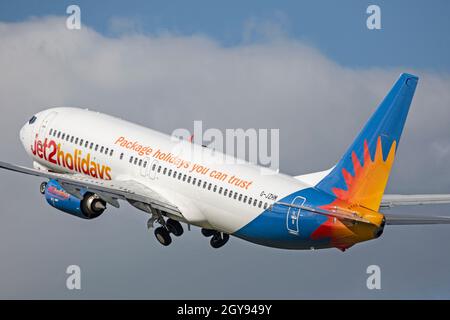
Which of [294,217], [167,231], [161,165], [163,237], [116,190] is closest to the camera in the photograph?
[294,217]

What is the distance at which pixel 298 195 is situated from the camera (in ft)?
225

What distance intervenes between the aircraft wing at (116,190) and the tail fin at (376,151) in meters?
11.9

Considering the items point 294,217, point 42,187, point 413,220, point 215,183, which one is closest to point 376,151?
point 413,220

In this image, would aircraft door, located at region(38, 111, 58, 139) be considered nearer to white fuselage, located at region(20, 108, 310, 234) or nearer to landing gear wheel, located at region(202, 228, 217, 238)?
white fuselage, located at region(20, 108, 310, 234)

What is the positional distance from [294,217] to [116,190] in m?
11.7

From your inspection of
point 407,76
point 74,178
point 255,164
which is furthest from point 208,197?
point 407,76

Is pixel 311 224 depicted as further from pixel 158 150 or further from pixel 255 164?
pixel 158 150

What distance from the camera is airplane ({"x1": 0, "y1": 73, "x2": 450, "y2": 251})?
214ft

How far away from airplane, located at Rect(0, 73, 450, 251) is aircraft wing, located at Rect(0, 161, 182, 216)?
2.2 inches

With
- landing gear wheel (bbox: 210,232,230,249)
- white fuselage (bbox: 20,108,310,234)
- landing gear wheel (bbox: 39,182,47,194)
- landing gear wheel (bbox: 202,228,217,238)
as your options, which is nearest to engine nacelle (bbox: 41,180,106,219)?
white fuselage (bbox: 20,108,310,234)

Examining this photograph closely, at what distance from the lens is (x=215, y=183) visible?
236 feet

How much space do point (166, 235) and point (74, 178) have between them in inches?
244

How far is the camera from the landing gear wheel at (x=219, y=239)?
253ft

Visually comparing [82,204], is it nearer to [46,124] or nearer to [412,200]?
[46,124]
